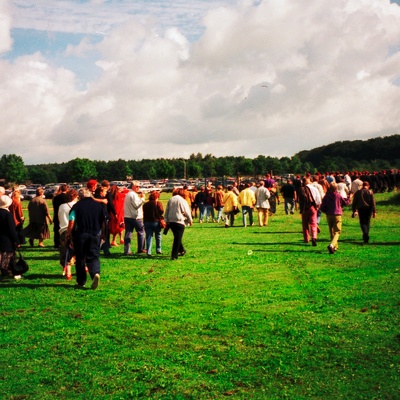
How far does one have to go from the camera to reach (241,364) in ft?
17.8

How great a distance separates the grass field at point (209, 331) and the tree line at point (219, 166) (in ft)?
296

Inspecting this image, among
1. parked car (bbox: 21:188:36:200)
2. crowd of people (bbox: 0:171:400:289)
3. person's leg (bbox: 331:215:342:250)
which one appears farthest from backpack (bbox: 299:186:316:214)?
parked car (bbox: 21:188:36:200)

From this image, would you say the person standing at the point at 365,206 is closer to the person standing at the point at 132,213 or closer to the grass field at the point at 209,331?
the grass field at the point at 209,331

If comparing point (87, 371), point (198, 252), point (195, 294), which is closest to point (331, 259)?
point (198, 252)

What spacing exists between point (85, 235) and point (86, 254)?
359 mm

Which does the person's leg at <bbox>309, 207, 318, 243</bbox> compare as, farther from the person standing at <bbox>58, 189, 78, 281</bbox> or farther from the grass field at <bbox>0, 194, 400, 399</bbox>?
the person standing at <bbox>58, 189, 78, 281</bbox>

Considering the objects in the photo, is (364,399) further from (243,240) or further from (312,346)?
(243,240)

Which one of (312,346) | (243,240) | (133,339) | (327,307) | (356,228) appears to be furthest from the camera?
(356,228)

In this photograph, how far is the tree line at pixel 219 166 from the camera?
365 ft

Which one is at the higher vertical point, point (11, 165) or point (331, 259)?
point (11, 165)

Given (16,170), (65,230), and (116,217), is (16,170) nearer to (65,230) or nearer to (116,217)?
(116,217)

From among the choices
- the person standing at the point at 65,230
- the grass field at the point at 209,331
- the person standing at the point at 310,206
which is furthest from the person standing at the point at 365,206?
the person standing at the point at 65,230

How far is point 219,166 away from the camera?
13188 centimetres

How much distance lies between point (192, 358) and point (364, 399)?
6.30 ft
